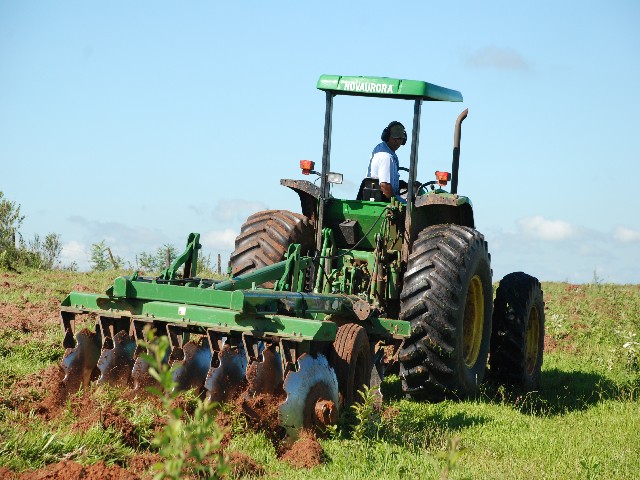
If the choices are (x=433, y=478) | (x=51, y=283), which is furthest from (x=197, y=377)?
(x=51, y=283)

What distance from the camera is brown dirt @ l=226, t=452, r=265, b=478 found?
5.43m

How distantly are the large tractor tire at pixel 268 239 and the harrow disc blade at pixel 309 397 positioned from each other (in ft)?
8.19

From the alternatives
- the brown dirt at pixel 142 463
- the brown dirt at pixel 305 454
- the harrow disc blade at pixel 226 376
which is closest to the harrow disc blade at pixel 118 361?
the harrow disc blade at pixel 226 376

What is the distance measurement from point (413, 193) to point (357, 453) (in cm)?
343

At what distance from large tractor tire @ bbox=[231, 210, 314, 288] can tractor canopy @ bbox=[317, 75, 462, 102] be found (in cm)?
129

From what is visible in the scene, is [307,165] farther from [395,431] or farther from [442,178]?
[395,431]

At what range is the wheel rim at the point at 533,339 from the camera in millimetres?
10223

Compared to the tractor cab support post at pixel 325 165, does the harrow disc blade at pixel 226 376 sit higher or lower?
lower

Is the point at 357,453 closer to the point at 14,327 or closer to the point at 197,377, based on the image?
the point at 197,377

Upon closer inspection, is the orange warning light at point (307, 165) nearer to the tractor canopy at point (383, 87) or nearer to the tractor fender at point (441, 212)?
the tractor canopy at point (383, 87)

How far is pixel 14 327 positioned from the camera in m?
10.4

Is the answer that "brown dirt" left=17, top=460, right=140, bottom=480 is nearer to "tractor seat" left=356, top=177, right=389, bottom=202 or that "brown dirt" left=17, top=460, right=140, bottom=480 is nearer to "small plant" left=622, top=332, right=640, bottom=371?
"tractor seat" left=356, top=177, right=389, bottom=202

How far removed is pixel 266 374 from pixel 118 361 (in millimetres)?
1265

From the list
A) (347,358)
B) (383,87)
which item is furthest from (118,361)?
(383,87)
